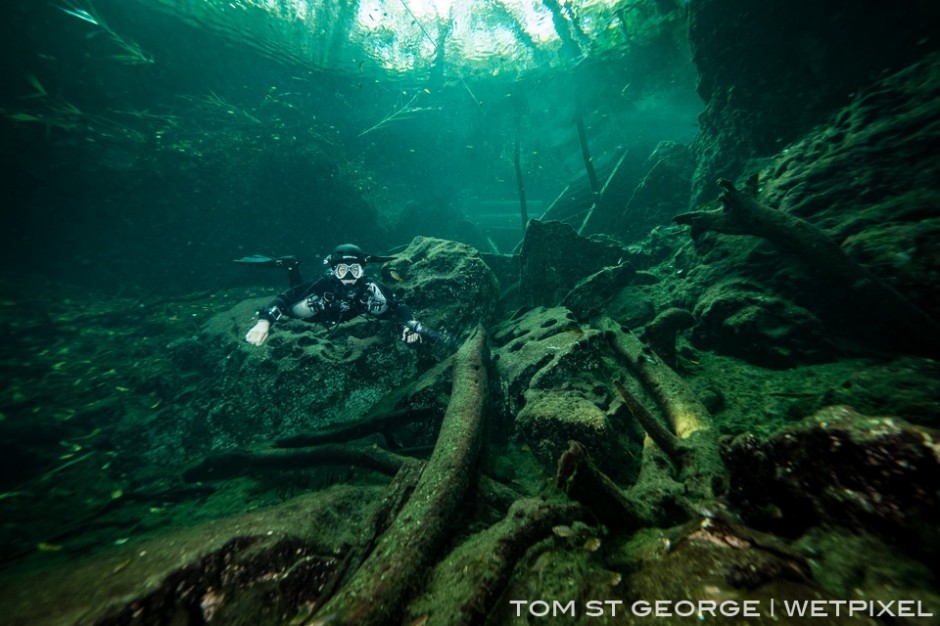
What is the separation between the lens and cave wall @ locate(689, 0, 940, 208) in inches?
243

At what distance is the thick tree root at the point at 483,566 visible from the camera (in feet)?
5.33

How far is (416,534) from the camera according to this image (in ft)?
7.02

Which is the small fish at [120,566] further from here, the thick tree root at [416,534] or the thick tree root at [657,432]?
the thick tree root at [657,432]

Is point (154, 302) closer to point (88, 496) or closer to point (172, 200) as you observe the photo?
point (172, 200)

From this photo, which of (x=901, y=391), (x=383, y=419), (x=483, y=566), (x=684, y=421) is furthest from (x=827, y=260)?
(x=383, y=419)

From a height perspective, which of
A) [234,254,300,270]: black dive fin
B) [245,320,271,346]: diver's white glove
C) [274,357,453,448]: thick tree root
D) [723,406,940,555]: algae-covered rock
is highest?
[234,254,300,270]: black dive fin

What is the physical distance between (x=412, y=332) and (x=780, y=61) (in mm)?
10912

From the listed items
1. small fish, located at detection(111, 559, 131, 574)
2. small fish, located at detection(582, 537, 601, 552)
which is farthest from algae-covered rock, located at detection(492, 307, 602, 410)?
small fish, located at detection(111, 559, 131, 574)

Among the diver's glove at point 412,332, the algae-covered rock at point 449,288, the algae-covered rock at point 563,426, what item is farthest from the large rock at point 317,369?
the algae-covered rock at point 563,426

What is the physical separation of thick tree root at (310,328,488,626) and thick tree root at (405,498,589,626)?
0.13 metres

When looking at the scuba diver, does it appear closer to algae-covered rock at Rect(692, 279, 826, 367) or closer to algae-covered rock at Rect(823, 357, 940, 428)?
algae-covered rock at Rect(692, 279, 826, 367)

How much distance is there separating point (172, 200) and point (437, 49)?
15174 millimetres

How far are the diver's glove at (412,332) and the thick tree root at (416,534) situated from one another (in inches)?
92.2

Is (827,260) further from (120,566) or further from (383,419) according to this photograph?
(120,566)
